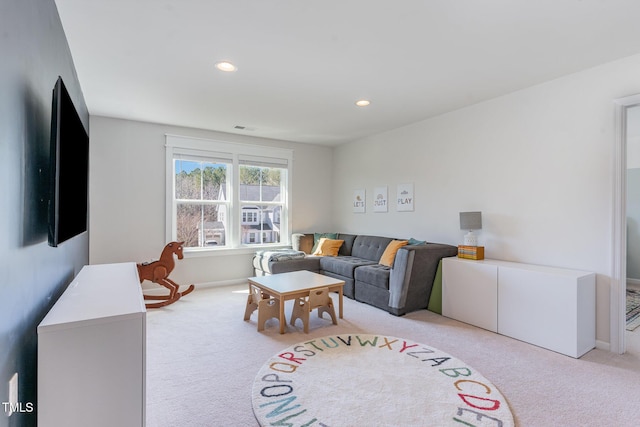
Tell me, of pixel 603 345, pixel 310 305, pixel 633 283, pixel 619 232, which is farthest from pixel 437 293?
pixel 633 283

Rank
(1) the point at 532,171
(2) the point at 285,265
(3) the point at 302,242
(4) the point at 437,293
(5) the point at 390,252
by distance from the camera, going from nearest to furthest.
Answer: (1) the point at 532,171
(4) the point at 437,293
(5) the point at 390,252
(2) the point at 285,265
(3) the point at 302,242

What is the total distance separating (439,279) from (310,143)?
351cm

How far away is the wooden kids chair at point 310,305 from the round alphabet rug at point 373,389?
1.22 ft

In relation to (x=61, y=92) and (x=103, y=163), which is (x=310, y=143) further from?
(x=61, y=92)

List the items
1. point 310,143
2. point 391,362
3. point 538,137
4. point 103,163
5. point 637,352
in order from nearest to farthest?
point 391,362, point 637,352, point 538,137, point 103,163, point 310,143

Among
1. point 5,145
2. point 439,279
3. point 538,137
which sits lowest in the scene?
point 439,279

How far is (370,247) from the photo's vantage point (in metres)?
4.93

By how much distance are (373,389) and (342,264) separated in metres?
2.46

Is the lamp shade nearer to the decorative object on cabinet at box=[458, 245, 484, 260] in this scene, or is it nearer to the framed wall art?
the decorative object on cabinet at box=[458, 245, 484, 260]

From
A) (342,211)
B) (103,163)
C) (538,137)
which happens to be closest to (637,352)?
(538,137)

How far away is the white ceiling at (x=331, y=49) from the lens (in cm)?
200

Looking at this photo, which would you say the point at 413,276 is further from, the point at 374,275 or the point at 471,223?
the point at 471,223

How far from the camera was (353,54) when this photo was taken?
8.43 feet

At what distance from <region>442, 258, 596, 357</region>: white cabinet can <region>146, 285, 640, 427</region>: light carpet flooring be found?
12 cm
